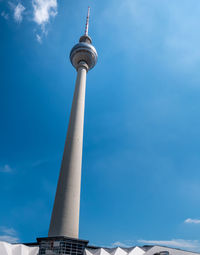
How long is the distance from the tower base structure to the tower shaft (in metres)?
2.67

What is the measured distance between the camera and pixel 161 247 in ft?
172

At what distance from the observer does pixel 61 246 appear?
36312 mm

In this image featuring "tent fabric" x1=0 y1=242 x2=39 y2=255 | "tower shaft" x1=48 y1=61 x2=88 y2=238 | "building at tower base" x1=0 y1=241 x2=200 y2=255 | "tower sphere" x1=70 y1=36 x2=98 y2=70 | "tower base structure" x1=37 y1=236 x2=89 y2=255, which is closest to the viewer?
"tower base structure" x1=37 y1=236 x2=89 y2=255

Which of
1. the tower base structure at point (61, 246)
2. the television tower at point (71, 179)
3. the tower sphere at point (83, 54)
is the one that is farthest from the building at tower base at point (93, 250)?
the tower sphere at point (83, 54)

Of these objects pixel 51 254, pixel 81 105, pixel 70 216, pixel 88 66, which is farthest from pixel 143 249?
pixel 88 66

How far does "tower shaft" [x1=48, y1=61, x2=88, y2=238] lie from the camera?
1618 inches

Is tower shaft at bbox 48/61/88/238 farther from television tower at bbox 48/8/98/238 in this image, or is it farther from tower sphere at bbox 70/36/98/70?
tower sphere at bbox 70/36/98/70

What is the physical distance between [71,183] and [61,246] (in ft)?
40.8

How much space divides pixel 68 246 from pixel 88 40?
6397 centimetres

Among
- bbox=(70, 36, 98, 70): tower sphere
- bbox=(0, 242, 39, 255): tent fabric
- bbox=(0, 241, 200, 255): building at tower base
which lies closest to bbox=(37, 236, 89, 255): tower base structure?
bbox=(0, 241, 200, 255): building at tower base

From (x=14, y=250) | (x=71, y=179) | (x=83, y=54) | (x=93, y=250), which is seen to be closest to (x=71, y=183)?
(x=71, y=179)

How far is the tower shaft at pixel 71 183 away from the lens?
1618 inches

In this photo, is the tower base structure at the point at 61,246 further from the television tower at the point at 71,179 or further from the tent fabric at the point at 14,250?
the tent fabric at the point at 14,250

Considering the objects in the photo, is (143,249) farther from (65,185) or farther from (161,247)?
(65,185)
